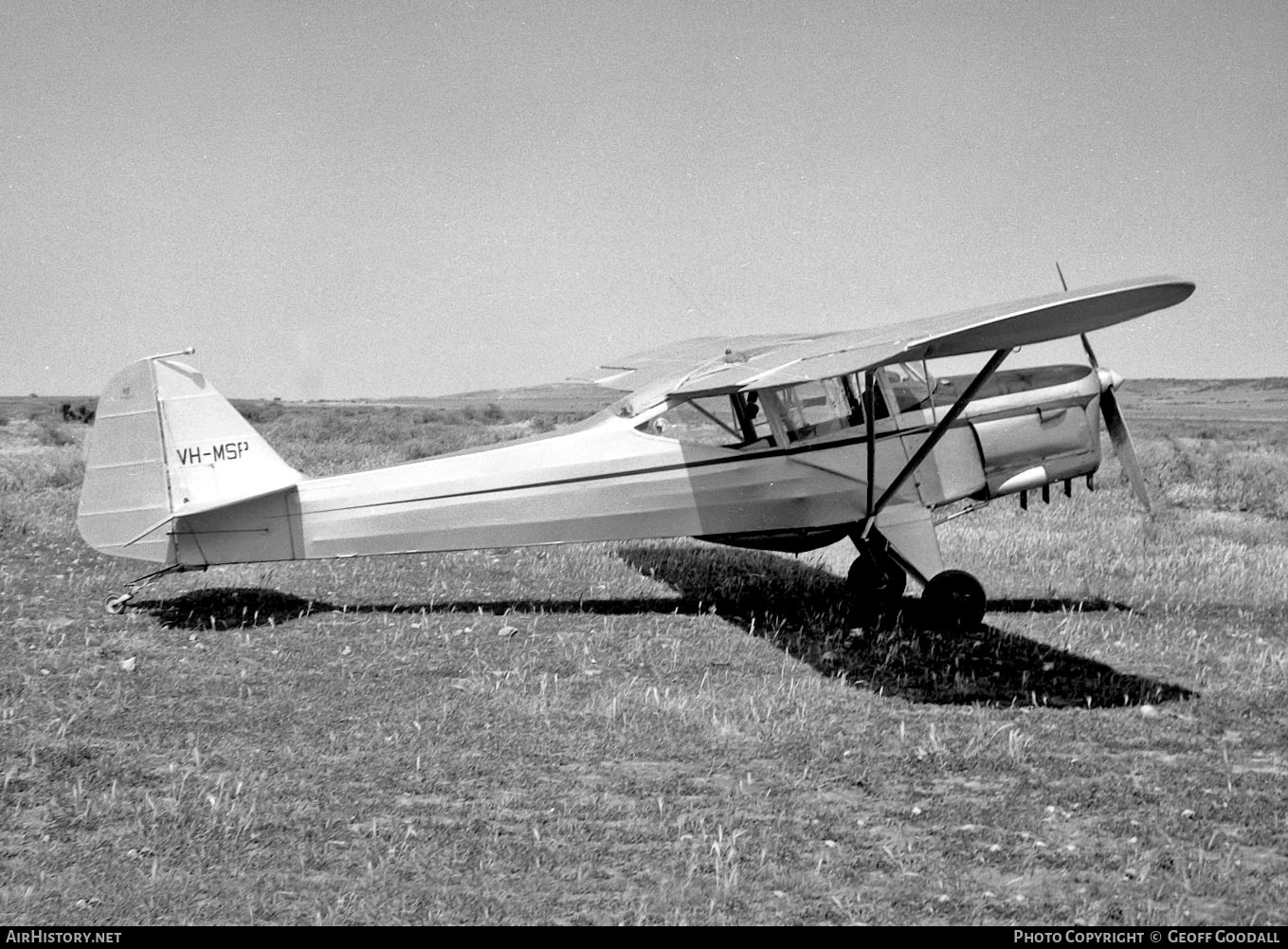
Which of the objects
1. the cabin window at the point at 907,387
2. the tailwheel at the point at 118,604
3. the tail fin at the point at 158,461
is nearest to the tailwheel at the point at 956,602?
the cabin window at the point at 907,387

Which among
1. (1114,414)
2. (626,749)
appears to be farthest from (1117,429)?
(626,749)

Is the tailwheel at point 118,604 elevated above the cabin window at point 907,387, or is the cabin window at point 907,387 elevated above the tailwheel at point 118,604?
the cabin window at point 907,387

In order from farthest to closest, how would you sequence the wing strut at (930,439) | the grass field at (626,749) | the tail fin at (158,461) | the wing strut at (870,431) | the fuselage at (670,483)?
the fuselage at (670,483) → the wing strut at (870,431) → the tail fin at (158,461) → the wing strut at (930,439) → the grass field at (626,749)

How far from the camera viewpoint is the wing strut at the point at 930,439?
24.3 ft

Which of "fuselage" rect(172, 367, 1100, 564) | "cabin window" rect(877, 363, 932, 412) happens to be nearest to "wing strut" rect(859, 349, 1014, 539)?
"fuselage" rect(172, 367, 1100, 564)

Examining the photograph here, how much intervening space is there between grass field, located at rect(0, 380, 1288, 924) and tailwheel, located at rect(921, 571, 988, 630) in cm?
15

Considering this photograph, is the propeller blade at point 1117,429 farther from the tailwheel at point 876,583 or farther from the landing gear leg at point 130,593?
the landing gear leg at point 130,593

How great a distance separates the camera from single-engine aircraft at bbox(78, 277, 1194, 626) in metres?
7.91

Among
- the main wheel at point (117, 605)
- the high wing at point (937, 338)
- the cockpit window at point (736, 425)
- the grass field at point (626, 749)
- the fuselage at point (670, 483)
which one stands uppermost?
the high wing at point (937, 338)

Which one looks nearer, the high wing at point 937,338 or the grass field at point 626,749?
the grass field at point 626,749

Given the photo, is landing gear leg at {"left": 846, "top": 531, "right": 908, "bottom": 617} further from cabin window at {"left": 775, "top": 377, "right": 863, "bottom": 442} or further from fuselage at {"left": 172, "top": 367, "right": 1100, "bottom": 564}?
cabin window at {"left": 775, "top": 377, "right": 863, "bottom": 442}

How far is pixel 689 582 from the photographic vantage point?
10.1 meters

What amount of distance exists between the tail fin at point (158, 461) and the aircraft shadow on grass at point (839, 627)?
712 mm
